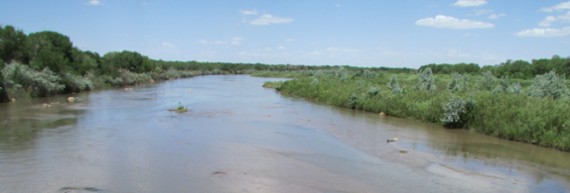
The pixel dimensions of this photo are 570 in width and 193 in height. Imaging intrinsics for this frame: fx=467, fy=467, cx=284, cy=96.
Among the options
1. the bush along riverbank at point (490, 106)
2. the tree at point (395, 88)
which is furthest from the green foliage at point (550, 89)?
the tree at point (395, 88)

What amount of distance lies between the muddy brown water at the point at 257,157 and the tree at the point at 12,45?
53.8 feet

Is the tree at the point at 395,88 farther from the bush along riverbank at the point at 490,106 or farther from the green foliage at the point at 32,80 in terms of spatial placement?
the green foliage at the point at 32,80

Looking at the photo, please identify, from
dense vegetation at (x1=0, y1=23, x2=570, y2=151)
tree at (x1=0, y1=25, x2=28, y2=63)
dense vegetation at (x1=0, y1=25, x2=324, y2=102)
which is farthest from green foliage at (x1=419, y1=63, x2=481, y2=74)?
tree at (x1=0, y1=25, x2=28, y2=63)

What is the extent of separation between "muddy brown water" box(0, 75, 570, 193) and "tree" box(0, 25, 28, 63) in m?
16.4

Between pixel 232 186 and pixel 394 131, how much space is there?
477 inches

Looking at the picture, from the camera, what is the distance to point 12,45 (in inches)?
1580

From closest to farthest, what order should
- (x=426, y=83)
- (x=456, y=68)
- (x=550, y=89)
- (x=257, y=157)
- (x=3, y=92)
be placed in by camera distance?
(x=257, y=157) → (x=550, y=89) → (x=3, y=92) → (x=426, y=83) → (x=456, y=68)

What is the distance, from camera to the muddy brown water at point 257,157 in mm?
12398

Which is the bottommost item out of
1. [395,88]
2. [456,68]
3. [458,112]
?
[458,112]

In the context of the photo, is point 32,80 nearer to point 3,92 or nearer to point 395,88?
point 3,92

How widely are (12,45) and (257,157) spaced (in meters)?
33.8

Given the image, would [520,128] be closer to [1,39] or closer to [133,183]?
[133,183]

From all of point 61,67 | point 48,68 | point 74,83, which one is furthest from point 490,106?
point 74,83

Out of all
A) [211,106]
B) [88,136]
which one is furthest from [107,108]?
[88,136]
